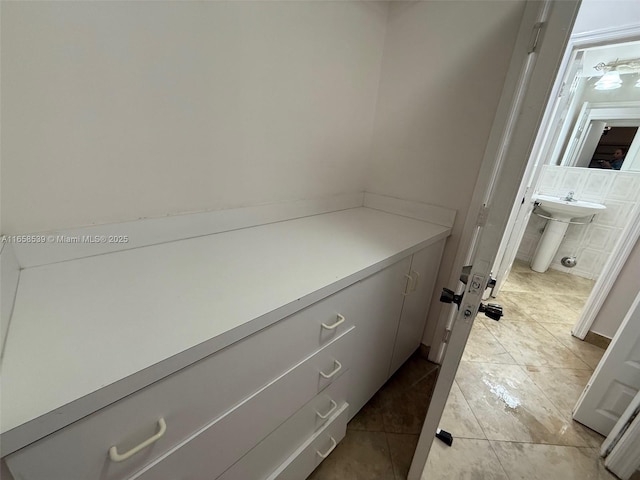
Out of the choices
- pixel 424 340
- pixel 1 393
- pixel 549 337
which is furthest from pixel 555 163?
pixel 1 393

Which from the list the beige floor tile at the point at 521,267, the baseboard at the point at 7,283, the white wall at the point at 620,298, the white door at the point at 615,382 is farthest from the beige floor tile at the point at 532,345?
the baseboard at the point at 7,283

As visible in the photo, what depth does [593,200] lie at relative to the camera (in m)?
2.68

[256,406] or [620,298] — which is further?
[620,298]

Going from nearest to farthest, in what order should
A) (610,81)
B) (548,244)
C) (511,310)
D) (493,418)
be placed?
(493,418), (511,310), (610,81), (548,244)

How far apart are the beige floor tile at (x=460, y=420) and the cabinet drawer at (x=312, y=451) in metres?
0.57

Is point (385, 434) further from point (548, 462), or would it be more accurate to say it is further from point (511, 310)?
point (511, 310)

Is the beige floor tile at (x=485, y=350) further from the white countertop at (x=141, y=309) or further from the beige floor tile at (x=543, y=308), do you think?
the white countertop at (x=141, y=309)

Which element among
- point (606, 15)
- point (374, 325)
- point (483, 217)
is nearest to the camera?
point (483, 217)

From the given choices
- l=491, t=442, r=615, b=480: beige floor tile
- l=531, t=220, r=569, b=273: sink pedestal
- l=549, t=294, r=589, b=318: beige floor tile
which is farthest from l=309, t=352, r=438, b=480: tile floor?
l=531, t=220, r=569, b=273: sink pedestal

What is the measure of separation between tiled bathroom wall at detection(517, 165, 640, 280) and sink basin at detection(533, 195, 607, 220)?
0.15 meters

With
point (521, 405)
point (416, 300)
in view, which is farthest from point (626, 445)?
point (416, 300)

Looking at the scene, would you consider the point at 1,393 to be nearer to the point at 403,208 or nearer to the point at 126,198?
the point at 126,198

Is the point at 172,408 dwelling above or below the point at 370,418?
above

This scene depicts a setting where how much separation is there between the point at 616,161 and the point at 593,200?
41cm
